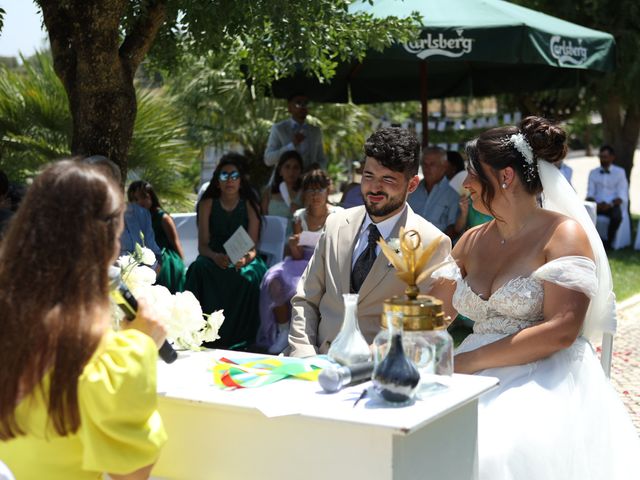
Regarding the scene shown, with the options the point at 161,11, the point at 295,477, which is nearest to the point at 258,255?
the point at 161,11

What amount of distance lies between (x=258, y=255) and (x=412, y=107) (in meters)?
27.4

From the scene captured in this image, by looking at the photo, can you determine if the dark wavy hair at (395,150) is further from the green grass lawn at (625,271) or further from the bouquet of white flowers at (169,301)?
the green grass lawn at (625,271)

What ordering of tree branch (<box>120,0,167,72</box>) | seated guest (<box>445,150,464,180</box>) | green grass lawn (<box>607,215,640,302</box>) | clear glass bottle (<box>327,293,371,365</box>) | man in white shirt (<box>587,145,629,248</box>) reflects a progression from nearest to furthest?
clear glass bottle (<box>327,293,371,365</box>) → tree branch (<box>120,0,167,72</box>) → seated guest (<box>445,150,464,180</box>) → green grass lawn (<box>607,215,640,302</box>) → man in white shirt (<box>587,145,629,248</box>)

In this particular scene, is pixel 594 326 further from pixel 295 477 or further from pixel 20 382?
pixel 20 382

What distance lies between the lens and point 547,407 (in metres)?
3.74

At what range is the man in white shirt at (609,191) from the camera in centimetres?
1588

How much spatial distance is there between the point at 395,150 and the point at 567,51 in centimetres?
600

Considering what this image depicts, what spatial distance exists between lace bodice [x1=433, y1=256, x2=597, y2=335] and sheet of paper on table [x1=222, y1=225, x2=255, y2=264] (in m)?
4.14

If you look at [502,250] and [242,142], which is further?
[242,142]

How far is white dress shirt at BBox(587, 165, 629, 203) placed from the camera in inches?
640

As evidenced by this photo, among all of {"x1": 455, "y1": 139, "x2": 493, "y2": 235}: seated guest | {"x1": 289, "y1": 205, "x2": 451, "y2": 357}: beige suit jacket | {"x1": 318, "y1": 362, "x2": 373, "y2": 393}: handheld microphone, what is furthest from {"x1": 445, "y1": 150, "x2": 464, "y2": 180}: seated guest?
{"x1": 318, "y1": 362, "x2": 373, "y2": 393}: handheld microphone

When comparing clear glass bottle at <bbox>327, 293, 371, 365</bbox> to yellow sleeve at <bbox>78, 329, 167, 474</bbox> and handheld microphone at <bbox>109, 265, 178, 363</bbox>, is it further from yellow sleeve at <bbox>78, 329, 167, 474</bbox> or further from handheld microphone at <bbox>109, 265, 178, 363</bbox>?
yellow sleeve at <bbox>78, 329, 167, 474</bbox>

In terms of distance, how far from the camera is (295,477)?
9.18 feet

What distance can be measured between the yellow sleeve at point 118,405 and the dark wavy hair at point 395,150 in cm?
208
